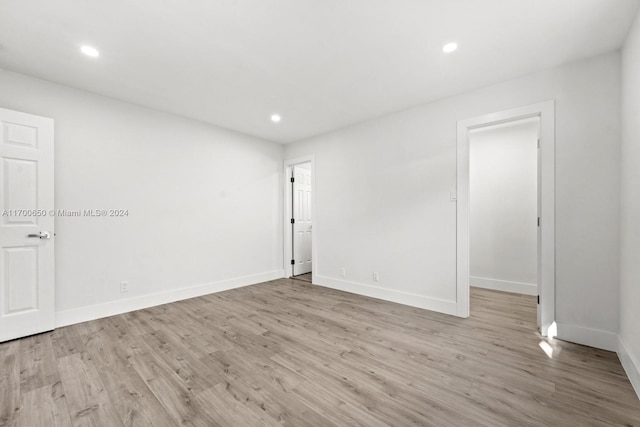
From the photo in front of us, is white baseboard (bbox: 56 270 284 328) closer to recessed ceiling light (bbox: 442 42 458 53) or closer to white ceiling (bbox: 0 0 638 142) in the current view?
white ceiling (bbox: 0 0 638 142)

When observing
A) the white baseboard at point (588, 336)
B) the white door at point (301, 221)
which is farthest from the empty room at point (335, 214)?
the white door at point (301, 221)

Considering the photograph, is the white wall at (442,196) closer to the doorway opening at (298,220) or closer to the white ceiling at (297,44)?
the white ceiling at (297,44)

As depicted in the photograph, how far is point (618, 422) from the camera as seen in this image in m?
1.52

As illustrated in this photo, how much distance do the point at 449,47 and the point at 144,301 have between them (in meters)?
4.48

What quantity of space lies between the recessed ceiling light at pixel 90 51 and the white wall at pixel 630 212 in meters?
4.31

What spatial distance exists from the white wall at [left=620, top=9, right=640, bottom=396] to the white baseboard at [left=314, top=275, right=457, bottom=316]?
4.56 ft

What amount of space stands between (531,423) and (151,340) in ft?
9.95

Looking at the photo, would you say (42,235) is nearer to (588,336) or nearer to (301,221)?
(301,221)

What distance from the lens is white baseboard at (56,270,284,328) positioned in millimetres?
2965

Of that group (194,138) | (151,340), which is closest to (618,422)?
(151,340)

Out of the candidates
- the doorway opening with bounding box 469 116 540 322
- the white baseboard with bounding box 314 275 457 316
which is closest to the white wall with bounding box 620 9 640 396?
the white baseboard with bounding box 314 275 457 316

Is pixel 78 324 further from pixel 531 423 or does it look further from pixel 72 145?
pixel 531 423

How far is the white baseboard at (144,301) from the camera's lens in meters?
2.96

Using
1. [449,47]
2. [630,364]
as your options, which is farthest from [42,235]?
[630,364]
